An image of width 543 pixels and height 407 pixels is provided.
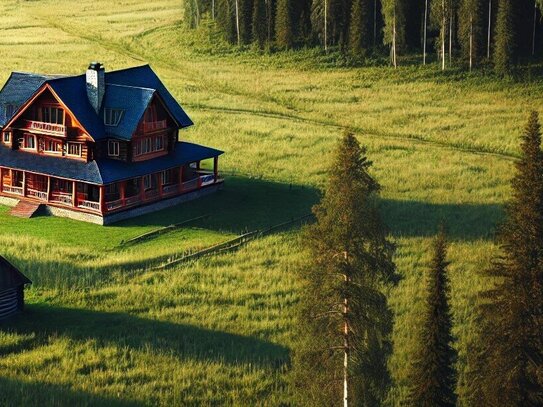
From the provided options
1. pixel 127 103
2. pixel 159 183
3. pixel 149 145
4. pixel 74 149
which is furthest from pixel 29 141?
pixel 159 183

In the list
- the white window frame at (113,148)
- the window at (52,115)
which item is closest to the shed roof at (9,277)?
the white window frame at (113,148)

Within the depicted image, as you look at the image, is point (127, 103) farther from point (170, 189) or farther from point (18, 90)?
point (18, 90)

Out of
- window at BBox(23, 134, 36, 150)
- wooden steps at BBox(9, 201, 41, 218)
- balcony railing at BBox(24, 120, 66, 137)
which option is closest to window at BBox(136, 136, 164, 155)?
balcony railing at BBox(24, 120, 66, 137)

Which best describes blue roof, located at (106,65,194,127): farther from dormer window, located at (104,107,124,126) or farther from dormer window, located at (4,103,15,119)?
dormer window, located at (4,103,15,119)

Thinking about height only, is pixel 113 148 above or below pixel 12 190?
above

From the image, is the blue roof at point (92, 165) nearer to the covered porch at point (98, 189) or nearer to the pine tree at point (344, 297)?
the covered porch at point (98, 189)
